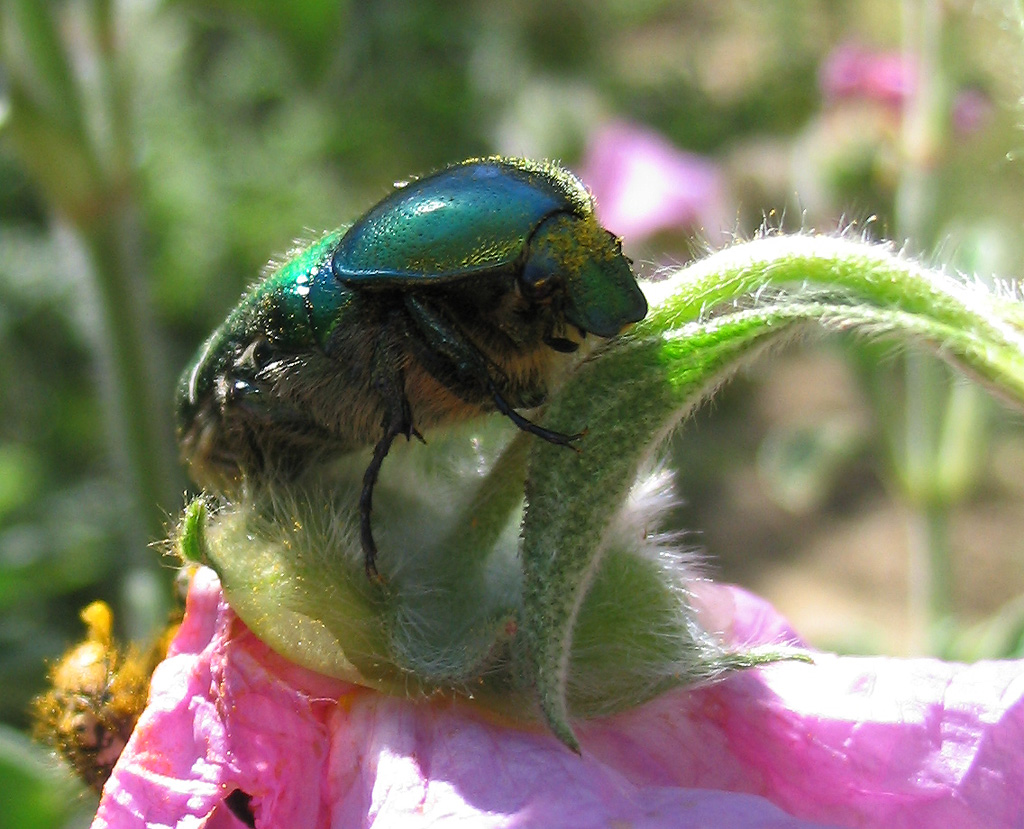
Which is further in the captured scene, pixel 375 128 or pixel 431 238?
pixel 375 128

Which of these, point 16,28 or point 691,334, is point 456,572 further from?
point 16,28

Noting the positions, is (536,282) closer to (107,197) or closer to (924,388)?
(107,197)

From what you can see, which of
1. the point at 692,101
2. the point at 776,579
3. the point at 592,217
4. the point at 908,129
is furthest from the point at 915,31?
the point at 692,101

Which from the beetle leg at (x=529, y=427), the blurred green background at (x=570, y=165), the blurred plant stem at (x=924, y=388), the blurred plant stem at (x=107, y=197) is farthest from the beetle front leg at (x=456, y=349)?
the blurred plant stem at (x=924, y=388)

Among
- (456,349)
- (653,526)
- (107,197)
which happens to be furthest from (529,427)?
(107,197)

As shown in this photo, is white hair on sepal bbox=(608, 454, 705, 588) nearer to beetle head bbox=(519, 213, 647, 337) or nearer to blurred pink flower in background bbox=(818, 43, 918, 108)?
beetle head bbox=(519, 213, 647, 337)

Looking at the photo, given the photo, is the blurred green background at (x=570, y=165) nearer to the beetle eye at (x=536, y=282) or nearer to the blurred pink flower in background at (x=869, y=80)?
the blurred pink flower in background at (x=869, y=80)

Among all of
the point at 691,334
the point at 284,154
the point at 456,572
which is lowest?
the point at 284,154
